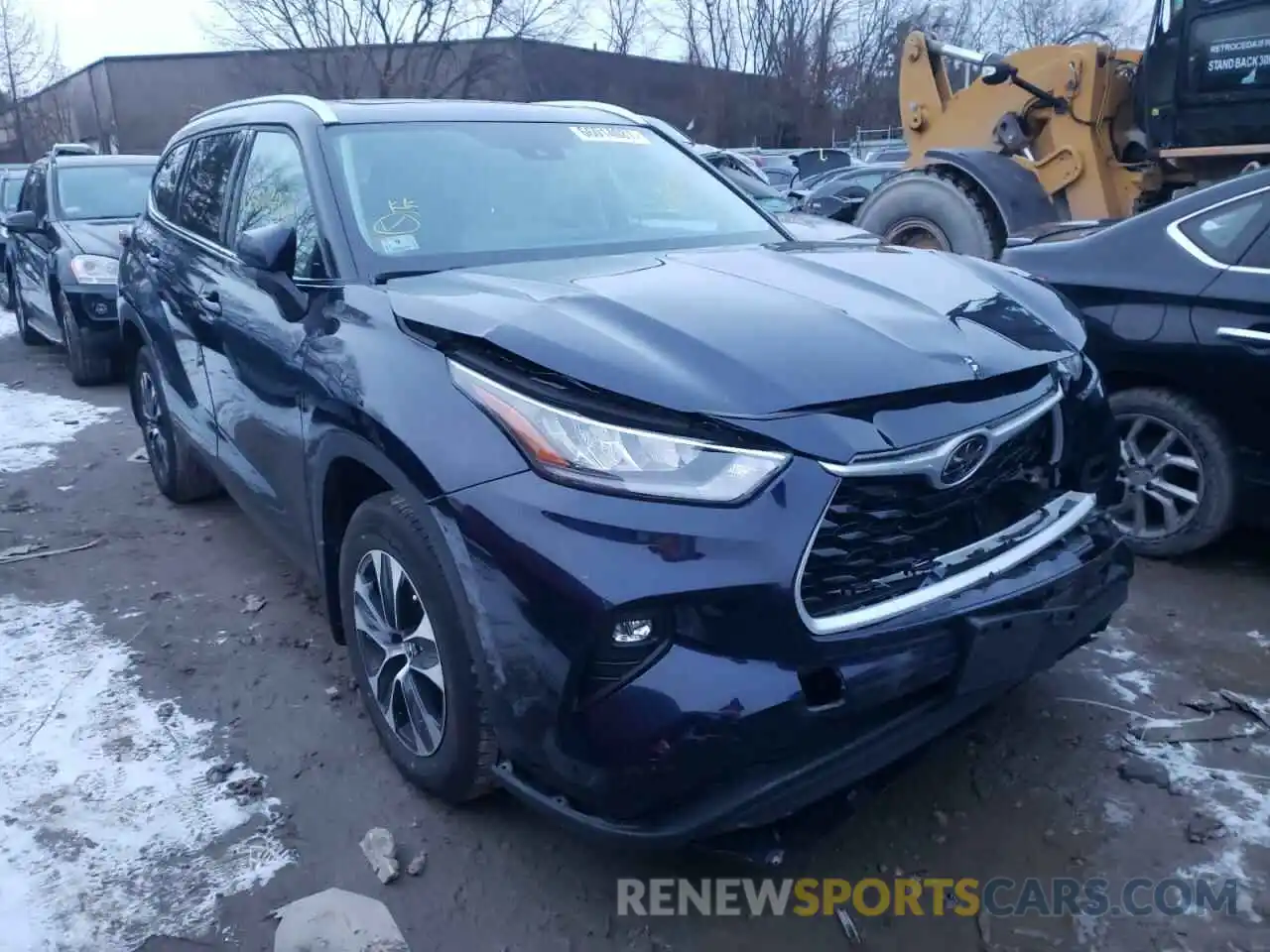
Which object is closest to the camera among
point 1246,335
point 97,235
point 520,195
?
point 520,195

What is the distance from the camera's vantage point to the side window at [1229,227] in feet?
12.7

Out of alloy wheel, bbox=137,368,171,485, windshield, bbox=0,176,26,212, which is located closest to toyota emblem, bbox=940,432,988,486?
alloy wheel, bbox=137,368,171,485

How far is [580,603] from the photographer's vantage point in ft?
6.69

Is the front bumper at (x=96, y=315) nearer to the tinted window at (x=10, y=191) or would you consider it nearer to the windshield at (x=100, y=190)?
the windshield at (x=100, y=190)

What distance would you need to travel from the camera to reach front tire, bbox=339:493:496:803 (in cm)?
241

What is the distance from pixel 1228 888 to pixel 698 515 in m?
1.62

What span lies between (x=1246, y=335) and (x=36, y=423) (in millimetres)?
7280

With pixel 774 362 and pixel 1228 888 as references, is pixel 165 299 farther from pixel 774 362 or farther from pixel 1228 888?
pixel 1228 888

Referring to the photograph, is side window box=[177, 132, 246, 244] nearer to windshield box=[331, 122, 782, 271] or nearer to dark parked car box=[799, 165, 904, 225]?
windshield box=[331, 122, 782, 271]

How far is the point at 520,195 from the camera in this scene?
343cm

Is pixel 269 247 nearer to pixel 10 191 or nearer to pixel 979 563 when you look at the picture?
pixel 979 563

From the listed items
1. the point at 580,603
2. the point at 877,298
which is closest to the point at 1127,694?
the point at 877,298

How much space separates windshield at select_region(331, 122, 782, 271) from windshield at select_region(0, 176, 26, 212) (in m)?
12.9

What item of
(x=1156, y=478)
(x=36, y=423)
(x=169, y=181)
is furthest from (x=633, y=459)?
(x=36, y=423)
